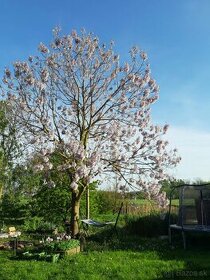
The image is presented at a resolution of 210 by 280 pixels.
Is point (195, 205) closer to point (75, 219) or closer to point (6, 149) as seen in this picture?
point (75, 219)

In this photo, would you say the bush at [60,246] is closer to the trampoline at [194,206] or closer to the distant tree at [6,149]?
the trampoline at [194,206]

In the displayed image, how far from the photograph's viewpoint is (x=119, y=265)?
9180 mm

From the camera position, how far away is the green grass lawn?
8.41 m

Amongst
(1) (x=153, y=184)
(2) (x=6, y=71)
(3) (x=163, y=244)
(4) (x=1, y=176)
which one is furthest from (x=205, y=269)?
(4) (x=1, y=176)

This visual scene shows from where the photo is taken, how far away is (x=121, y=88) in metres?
14.2

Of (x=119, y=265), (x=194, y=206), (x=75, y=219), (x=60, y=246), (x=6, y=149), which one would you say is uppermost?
(x=6, y=149)

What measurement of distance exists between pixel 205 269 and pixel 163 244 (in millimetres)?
3358

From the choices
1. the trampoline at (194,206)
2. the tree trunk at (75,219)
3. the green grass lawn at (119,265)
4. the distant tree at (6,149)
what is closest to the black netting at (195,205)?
the trampoline at (194,206)

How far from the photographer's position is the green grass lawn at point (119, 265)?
8406 mm

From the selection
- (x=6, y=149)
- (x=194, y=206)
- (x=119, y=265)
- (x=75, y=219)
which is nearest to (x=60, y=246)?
(x=119, y=265)

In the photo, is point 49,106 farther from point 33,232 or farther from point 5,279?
point 5,279

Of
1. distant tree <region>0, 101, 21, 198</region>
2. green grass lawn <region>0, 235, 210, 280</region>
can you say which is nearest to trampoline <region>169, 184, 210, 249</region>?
green grass lawn <region>0, 235, 210, 280</region>

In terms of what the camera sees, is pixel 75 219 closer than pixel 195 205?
No

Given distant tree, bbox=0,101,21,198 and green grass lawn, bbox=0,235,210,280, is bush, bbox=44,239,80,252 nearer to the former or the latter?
green grass lawn, bbox=0,235,210,280
